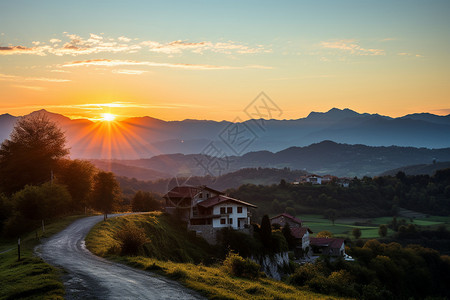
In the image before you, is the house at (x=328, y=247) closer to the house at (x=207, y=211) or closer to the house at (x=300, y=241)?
the house at (x=300, y=241)

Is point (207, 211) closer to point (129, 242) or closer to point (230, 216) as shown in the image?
point (230, 216)

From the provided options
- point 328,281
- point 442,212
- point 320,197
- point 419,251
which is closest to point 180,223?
point 328,281

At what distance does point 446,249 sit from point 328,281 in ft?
439

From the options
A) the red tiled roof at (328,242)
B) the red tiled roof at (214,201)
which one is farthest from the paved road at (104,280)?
the red tiled roof at (328,242)

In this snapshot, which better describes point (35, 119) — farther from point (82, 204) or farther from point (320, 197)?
point (320, 197)

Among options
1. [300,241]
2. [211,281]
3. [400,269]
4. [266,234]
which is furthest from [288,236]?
[211,281]

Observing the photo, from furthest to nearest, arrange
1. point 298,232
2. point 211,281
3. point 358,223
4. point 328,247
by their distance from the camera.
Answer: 1. point 358,223
2. point 328,247
3. point 298,232
4. point 211,281

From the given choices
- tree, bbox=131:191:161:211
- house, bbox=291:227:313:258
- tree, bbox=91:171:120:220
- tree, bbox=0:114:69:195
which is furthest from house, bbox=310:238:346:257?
tree, bbox=0:114:69:195

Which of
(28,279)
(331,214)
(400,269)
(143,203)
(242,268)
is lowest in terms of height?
(400,269)

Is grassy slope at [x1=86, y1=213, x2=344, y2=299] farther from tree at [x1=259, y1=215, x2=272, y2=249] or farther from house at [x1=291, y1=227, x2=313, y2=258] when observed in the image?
house at [x1=291, y1=227, x2=313, y2=258]

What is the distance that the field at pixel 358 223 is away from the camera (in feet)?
481

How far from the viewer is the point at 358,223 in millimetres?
169125

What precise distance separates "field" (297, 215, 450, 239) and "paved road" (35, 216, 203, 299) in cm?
11934

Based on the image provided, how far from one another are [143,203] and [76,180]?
1968 cm
